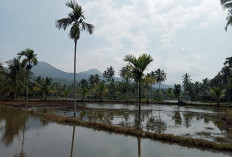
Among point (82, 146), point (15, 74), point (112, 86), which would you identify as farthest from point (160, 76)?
point (82, 146)

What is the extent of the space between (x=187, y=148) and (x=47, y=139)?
859 centimetres

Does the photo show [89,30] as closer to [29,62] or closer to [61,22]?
[61,22]

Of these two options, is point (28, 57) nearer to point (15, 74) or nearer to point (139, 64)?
point (139, 64)

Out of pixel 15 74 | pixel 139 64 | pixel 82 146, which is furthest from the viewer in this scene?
pixel 15 74

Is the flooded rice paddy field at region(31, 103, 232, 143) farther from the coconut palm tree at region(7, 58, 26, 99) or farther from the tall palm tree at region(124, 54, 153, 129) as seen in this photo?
the coconut palm tree at region(7, 58, 26, 99)

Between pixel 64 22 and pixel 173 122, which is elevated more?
pixel 64 22

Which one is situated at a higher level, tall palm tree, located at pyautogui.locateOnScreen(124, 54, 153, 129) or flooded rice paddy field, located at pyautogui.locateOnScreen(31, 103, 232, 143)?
tall palm tree, located at pyautogui.locateOnScreen(124, 54, 153, 129)

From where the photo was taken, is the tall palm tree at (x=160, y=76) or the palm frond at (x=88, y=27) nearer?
the palm frond at (x=88, y=27)

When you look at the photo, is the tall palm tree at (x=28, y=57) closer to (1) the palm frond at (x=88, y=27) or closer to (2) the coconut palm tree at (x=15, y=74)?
(1) the palm frond at (x=88, y=27)

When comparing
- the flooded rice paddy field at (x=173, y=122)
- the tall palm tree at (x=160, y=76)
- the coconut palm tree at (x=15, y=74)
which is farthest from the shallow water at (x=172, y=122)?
the tall palm tree at (x=160, y=76)

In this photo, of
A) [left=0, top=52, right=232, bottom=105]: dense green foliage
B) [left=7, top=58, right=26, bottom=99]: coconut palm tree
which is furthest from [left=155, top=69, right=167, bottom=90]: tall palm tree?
[left=7, top=58, right=26, bottom=99]: coconut palm tree

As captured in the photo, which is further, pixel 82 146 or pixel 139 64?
pixel 139 64

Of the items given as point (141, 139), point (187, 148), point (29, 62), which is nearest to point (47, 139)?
point (141, 139)

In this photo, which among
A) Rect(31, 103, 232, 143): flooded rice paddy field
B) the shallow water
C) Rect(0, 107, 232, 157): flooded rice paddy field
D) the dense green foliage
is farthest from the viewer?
the dense green foliage
